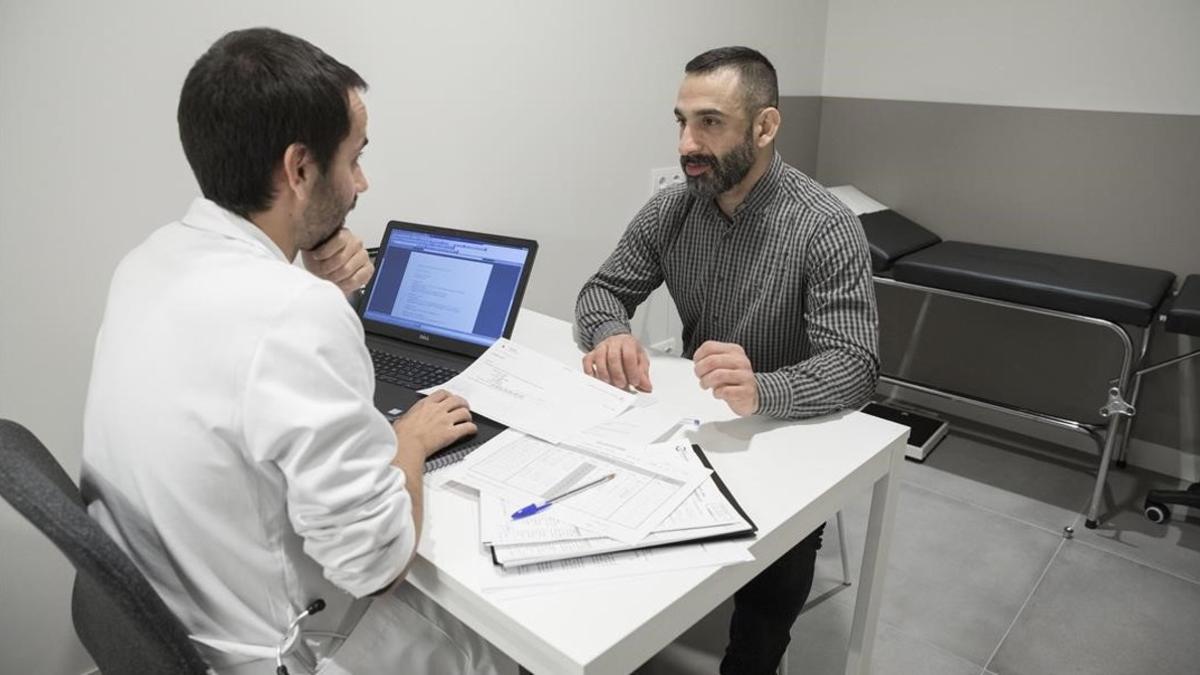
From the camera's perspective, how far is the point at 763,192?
5.03 feet

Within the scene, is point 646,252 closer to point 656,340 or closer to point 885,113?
point 656,340

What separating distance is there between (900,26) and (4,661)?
3319 mm

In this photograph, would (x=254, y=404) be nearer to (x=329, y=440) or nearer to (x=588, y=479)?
(x=329, y=440)

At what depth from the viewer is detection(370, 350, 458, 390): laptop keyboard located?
1.33m

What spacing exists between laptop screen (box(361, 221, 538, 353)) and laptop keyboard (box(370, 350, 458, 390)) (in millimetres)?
86

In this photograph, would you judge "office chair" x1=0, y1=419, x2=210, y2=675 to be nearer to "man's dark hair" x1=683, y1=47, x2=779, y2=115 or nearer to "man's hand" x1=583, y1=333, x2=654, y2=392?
"man's hand" x1=583, y1=333, x2=654, y2=392

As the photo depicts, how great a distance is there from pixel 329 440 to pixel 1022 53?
2839 mm

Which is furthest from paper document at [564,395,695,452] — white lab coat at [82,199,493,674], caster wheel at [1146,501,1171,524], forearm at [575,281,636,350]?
caster wheel at [1146,501,1171,524]

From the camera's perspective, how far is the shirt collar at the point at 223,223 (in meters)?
0.83

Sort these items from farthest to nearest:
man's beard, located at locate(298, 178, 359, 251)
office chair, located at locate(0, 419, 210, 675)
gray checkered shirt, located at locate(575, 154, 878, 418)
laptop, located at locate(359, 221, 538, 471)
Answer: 1. laptop, located at locate(359, 221, 538, 471)
2. gray checkered shirt, located at locate(575, 154, 878, 418)
3. man's beard, located at locate(298, 178, 359, 251)
4. office chair, located at locate(0, 419, 210, 675)

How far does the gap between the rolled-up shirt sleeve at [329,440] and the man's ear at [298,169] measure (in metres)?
A: 0.15

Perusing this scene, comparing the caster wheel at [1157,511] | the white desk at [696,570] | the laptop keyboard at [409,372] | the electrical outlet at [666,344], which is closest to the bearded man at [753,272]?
the white desk at [696,570]

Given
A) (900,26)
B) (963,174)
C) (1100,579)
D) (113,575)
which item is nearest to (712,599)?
(113,575)

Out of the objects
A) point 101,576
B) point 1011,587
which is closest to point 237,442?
point 101,576
